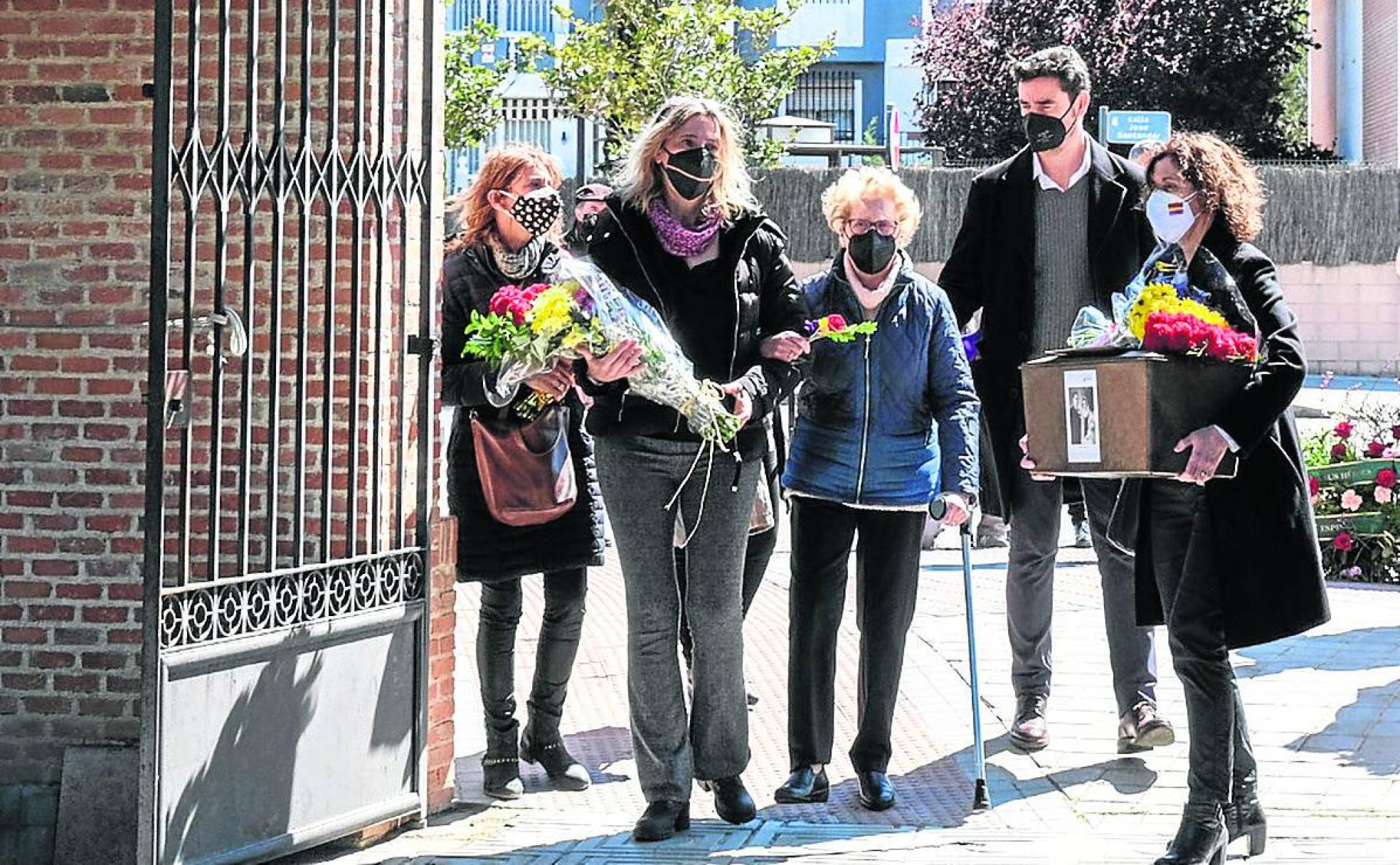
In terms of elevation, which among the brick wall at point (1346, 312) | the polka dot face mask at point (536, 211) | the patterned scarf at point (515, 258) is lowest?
the patterned scarf at point (515, 258)

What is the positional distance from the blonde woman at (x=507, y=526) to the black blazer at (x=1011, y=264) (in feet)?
5.07

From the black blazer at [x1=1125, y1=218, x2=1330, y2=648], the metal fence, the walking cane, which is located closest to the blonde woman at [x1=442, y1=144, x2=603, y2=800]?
the walking cane

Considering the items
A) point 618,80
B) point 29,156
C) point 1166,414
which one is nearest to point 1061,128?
point 1166,414

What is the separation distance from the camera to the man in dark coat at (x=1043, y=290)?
287 inches

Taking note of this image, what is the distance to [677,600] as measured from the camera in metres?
6.29

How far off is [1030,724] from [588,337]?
2533mm

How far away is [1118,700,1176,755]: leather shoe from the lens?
23.4ft

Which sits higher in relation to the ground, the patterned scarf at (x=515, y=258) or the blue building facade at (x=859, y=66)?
the blue building facade at (x=859, y=66)

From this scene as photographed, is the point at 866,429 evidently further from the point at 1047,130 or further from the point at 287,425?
the point at 287,425

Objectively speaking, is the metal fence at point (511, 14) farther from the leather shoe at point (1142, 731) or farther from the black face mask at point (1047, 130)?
the leather shoe at point (1142, 731)

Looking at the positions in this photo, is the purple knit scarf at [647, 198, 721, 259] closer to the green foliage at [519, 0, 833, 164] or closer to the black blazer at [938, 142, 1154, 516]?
the black blazer at [938, 142, 1154, 516]

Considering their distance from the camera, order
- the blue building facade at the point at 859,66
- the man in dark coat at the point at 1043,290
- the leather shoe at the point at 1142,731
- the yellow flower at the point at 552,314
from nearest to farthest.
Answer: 1. the yellow flower at the point at 552,314
2. the leather shoe at the point at 1142,731
3. the man in dark coat at the point at 1043,290
4. the blue building facade at the point at 859,66

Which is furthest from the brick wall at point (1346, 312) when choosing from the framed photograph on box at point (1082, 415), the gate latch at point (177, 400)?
the gate latch at point (177, 400)

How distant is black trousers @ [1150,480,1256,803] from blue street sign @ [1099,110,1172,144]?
9.84 m
